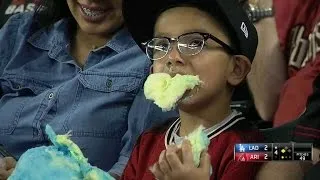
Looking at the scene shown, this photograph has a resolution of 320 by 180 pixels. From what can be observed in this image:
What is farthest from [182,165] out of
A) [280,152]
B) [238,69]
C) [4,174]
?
[4,174]

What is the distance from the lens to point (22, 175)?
82 centimetres

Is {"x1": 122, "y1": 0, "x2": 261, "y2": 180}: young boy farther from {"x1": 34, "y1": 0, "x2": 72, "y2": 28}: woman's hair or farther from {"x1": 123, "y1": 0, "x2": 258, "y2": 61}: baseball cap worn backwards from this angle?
{"x1": 34, "y1": 0, "x2": 72, "y2": 28}: woman's hair

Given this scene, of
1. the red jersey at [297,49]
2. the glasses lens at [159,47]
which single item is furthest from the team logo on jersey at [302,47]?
the glasses lens at [159,47]

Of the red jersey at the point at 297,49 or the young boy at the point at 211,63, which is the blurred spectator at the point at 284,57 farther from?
the young boy at the point at 211,63

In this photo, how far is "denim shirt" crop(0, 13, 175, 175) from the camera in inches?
41.4

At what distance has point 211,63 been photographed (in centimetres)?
83

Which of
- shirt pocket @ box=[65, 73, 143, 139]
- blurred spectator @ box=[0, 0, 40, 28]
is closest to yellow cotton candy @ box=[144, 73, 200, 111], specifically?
shirt pocket @ box=[65, 73, 143, 139]

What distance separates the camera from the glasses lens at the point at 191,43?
32.5 inches

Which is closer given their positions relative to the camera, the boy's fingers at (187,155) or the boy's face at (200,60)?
the boy's fingers at (187,155)

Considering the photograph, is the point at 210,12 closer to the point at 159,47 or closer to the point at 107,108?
the point at 159,47

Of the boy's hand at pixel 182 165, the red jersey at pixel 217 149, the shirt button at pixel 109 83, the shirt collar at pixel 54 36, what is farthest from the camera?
the shirt collar at pixel 54 36

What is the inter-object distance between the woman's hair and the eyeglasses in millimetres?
424

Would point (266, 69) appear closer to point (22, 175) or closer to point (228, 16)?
point (228, 16)

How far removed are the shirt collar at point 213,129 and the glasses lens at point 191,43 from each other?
109 mm
